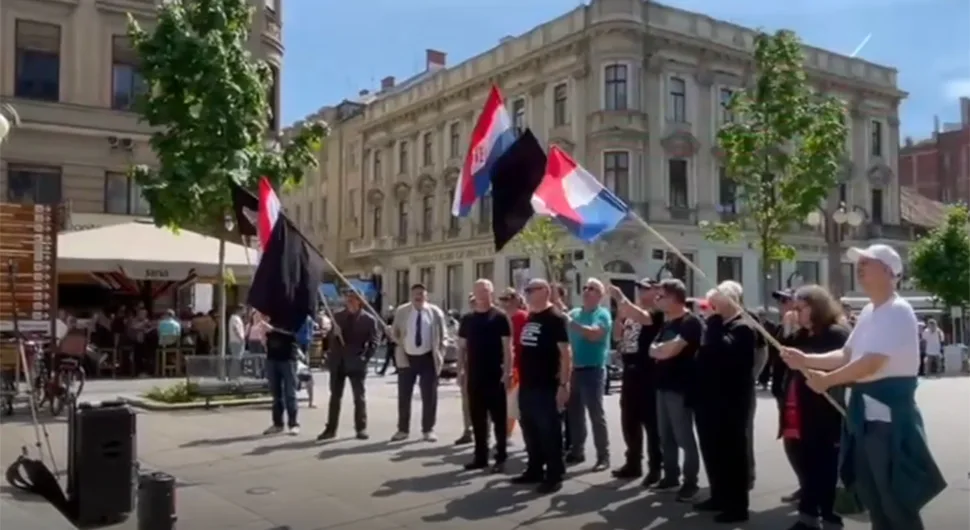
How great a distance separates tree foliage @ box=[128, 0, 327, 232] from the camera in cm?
1562

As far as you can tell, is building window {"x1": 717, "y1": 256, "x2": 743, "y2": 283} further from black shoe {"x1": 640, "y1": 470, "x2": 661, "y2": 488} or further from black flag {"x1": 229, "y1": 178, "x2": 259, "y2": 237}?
black shoe {"x1": 640, "y1": 470, "x2": 661, "y2": 488}

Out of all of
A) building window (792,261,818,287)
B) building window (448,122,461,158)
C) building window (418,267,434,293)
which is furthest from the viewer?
building window (418,267,434,293)

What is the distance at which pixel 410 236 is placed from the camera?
51.6m

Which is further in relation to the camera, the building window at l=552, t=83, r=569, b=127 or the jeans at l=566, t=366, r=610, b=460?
the building window at l=552, t=83, r=569, b=127

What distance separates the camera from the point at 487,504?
26.7ft

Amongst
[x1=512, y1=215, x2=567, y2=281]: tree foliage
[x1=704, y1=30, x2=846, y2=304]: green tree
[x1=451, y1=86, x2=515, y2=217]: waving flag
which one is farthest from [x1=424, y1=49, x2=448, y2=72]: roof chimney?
[x1=451, y1=86, x2=515, y2=217]: waving flag

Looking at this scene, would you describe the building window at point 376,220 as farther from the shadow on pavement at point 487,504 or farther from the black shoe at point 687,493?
the black shoe at point 687,493

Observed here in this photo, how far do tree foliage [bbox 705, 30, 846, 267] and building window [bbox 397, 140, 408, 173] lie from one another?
98.5 feet

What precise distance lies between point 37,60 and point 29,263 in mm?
17969

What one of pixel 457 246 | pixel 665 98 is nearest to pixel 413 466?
pixel 665 98

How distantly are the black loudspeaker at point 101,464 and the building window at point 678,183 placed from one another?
3506 centimetres

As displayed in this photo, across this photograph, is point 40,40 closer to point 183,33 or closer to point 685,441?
point 183,33

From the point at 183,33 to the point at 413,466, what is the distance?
29.8ft

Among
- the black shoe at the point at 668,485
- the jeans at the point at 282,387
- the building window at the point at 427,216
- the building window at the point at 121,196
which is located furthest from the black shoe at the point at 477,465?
the building window at the point at 427,216
